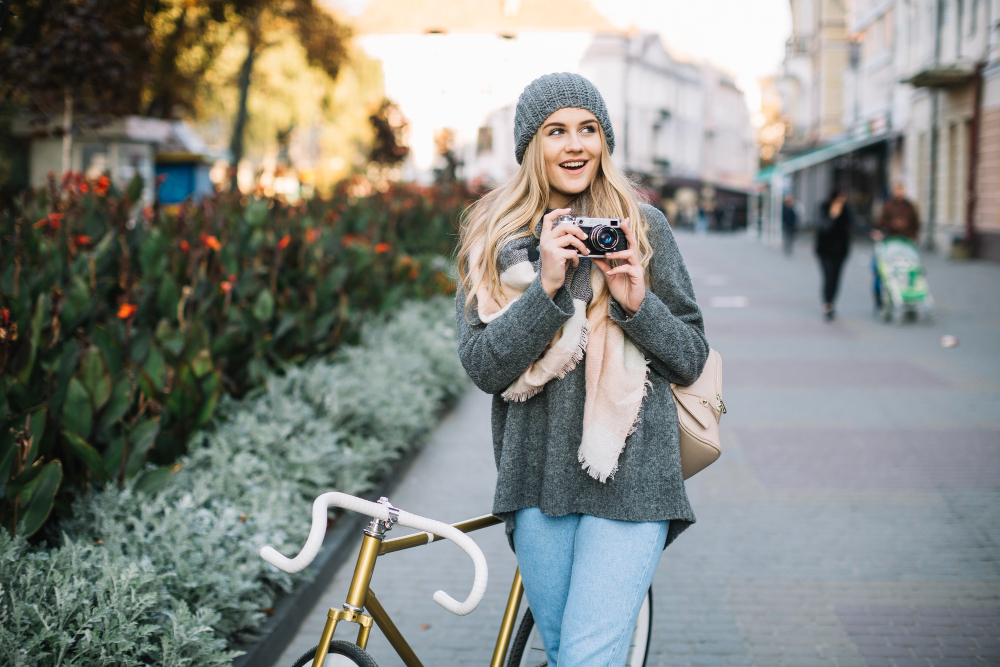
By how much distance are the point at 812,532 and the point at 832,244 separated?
8.72 meters

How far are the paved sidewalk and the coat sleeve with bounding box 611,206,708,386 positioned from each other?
1802 mm

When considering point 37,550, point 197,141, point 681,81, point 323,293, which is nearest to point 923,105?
point 197,141

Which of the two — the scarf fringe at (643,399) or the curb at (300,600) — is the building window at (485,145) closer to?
the curb at (300,600)

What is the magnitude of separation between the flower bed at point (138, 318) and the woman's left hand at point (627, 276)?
205 centimetres

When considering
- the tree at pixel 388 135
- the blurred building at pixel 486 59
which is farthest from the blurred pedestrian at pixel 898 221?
the blurred building at pixel 486 59

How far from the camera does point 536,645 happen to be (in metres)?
2.83

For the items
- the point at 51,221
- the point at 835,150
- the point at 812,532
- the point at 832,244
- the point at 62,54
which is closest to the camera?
the point at 812,532

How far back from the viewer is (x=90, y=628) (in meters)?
2.79

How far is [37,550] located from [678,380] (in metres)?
2.34

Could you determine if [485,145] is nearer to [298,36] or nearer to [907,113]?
[907,113]

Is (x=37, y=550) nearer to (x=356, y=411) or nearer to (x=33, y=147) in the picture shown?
(x=356, y=411)

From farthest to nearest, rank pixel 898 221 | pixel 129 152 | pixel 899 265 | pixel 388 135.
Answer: pixel 129 152
pixel 388 135
pixel 898 221
pixel 899 265

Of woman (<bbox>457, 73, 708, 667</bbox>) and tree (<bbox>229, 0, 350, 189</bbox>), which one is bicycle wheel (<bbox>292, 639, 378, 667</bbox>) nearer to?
woman (<bbox>457, 73, 708, 667</bbox>)

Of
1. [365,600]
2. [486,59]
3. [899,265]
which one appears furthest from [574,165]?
[486,59]
